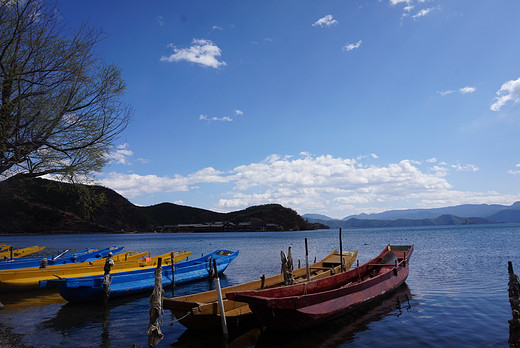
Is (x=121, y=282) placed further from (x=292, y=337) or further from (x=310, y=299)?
(x=310, y=299)

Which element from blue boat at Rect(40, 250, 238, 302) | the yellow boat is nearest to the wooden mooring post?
blue boat at Rect(40, 250, 238, 302)

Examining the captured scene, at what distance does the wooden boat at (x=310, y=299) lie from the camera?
1091 centimetres

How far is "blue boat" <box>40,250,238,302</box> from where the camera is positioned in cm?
1664

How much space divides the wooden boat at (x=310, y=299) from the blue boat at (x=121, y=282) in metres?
10.2

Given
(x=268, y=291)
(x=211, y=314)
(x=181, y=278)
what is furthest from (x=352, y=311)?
(x=181, y=278)

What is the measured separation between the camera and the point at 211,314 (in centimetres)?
1171

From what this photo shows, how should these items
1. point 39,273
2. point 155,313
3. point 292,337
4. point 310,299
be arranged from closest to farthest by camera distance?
point 155,313 < point 292,337 < point 310,299 < point 39,273

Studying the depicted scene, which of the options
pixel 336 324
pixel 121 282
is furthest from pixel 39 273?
pixel 336 324

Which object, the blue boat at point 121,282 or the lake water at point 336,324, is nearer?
the lake water at point 336,324

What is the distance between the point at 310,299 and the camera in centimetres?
1181

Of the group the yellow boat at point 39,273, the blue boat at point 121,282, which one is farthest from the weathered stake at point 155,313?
the yellow boat at point 39,273

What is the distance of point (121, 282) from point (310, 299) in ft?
39.4

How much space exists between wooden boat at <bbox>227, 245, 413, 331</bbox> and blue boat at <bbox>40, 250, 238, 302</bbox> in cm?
1021

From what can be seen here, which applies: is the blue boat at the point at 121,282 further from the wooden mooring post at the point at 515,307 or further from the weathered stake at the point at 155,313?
the wooden mooring post at the point at 515,307
